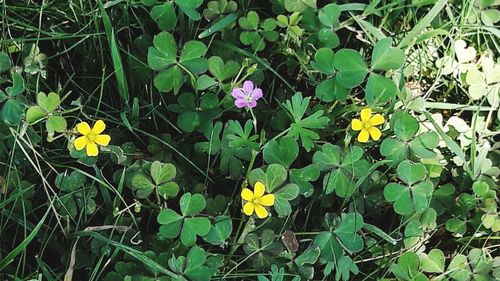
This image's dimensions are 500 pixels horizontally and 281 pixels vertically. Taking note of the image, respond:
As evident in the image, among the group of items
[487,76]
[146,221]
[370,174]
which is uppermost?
[487,76]

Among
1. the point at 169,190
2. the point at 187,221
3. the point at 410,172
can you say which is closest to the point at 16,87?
the point at 169,190

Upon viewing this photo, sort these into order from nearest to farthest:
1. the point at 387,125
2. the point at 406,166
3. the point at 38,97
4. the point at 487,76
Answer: the point at 38,97 → the point at 406,166 → the point at 387,125 → the point at 487,76

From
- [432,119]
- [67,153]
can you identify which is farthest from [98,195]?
[432,119]

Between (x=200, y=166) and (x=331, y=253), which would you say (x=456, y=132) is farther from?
(x=200, y=166)

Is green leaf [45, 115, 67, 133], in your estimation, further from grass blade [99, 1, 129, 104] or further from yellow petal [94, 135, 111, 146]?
grass blade [99, 1, 129, 104]

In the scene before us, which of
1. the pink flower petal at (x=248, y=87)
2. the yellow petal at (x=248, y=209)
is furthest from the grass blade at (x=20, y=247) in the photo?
the pink flower petal at (x=248, y=87)

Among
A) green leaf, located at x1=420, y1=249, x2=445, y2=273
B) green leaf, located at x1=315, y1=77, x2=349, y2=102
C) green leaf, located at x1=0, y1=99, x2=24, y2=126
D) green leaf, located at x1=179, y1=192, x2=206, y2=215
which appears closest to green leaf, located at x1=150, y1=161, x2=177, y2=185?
green leaf, located at x1=179, y1=192, x2=206, y2=215
